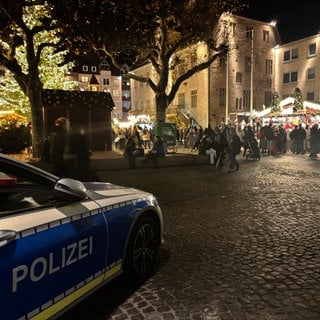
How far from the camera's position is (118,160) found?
1531cm

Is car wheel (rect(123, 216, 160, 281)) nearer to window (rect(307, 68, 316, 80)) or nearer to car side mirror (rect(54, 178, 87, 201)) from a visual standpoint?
car side mirror (rect(54, 178, 87, 201))

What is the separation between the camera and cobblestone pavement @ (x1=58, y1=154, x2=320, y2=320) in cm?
320

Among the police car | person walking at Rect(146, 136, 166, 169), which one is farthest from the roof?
the police car

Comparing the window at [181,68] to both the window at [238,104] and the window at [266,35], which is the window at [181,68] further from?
the window at [266,35]

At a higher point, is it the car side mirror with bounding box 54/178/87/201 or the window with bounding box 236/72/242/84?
the window with bounding box 236/72/242/84

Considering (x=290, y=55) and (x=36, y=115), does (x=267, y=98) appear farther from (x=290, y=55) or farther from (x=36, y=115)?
(x=36, y=115)

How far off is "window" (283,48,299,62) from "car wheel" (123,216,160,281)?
1736 inches

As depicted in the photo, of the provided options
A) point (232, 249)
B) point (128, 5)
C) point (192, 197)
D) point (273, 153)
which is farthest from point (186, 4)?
point (232, 249)

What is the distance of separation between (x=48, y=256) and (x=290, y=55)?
4624 cm

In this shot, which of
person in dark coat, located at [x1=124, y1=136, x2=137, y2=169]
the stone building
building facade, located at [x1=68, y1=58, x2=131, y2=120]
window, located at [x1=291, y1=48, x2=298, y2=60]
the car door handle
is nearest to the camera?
the car door handle

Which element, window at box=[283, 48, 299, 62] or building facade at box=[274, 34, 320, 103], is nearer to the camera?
building facade at box=[274, 34, 320, 103]

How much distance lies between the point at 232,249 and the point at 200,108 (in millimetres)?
36077

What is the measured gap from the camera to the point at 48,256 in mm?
2371

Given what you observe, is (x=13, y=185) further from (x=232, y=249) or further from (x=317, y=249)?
(x=317, y=249)
